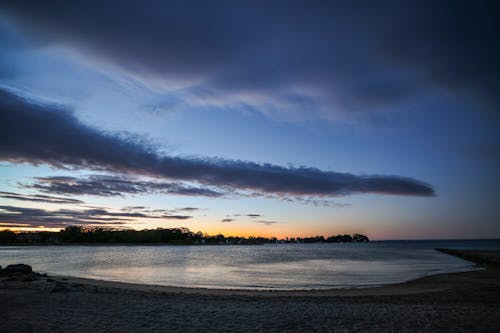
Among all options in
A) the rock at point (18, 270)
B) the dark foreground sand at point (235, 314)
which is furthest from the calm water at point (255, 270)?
the dark foreground sand at point (235, 314)

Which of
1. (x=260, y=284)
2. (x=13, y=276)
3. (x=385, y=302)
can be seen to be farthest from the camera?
(x=260, y=284)

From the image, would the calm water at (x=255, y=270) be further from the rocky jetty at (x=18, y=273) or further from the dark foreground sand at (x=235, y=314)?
the dark foreground sand at (x=235, y=314)

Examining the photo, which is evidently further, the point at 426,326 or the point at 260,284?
the point at 260,284

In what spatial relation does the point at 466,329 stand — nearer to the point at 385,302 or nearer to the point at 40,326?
the point at 385,302

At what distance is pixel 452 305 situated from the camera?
17797 mm

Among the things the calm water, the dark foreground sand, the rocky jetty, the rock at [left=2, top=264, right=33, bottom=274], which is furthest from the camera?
the calm water

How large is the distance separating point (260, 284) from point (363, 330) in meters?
20.6

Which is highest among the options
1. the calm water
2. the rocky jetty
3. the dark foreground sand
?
the dark foreground sand

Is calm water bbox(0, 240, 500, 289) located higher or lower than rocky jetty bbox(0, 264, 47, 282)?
lower

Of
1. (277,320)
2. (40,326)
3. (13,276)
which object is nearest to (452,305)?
(277,320)

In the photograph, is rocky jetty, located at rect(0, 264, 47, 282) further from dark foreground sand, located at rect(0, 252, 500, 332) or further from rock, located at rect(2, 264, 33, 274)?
dark foreground sand, located at rect(0, 252, 500, 332)

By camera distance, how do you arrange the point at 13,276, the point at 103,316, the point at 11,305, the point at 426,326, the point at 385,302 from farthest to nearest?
1. the point at 13,276
2. the point at 385,302
3. the point at 11,305
4. the point at 103,316
5. the point at 426,326

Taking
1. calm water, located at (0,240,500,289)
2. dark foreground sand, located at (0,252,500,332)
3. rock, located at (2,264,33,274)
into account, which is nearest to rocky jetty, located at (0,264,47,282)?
rock, located at (2,264,33,274)

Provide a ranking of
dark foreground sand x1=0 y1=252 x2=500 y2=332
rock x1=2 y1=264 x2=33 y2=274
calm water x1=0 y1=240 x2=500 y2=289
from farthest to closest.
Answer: calm water x1=0 y1=240 x2=500 y2=289 → rock x1=2 y1=264 x2=33 y2=274 → dark foreground sand x1=0 y1=252 x2=500 y2=332
